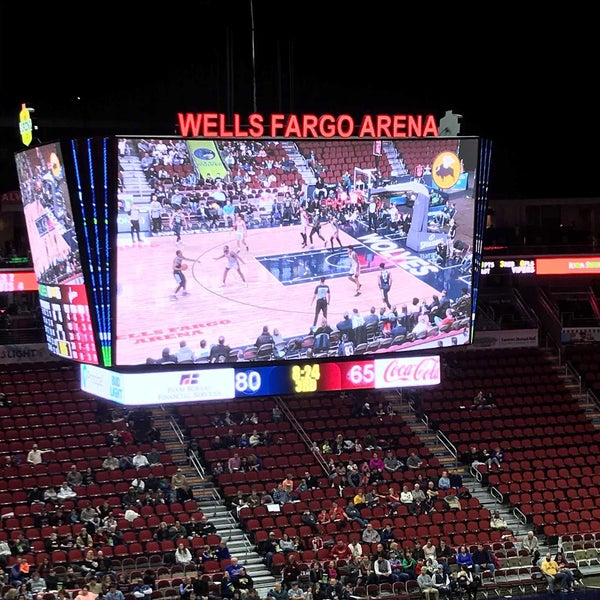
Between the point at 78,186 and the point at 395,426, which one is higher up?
the point at 78,186

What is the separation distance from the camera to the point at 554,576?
25938 millimetres

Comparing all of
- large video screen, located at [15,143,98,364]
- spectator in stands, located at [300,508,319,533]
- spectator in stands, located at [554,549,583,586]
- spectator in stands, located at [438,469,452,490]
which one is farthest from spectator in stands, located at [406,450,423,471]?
large video screen, located at [15,143,98,364]

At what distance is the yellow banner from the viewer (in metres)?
23.9

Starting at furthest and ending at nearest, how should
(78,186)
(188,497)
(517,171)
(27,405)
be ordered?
1. (517,171)
2. (27,405)
3. (188,497)
4. (78,186)

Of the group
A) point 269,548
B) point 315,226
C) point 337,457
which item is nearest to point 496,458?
point 337,457

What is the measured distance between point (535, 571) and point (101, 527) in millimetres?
9022

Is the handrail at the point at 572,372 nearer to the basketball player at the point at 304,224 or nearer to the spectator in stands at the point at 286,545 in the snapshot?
the spectator in stands at the point at 286,545

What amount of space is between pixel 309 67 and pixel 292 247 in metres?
11.9

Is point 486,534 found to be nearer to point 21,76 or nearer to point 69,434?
point 69,434

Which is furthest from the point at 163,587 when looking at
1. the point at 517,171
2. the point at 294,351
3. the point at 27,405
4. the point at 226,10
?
the point at 517,171

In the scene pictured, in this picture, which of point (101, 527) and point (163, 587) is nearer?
point (163, 587)

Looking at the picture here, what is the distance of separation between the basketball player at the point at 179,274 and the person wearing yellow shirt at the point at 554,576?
931 cm

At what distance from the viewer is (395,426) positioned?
103 feet

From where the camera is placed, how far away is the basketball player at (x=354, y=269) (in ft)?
82.3
